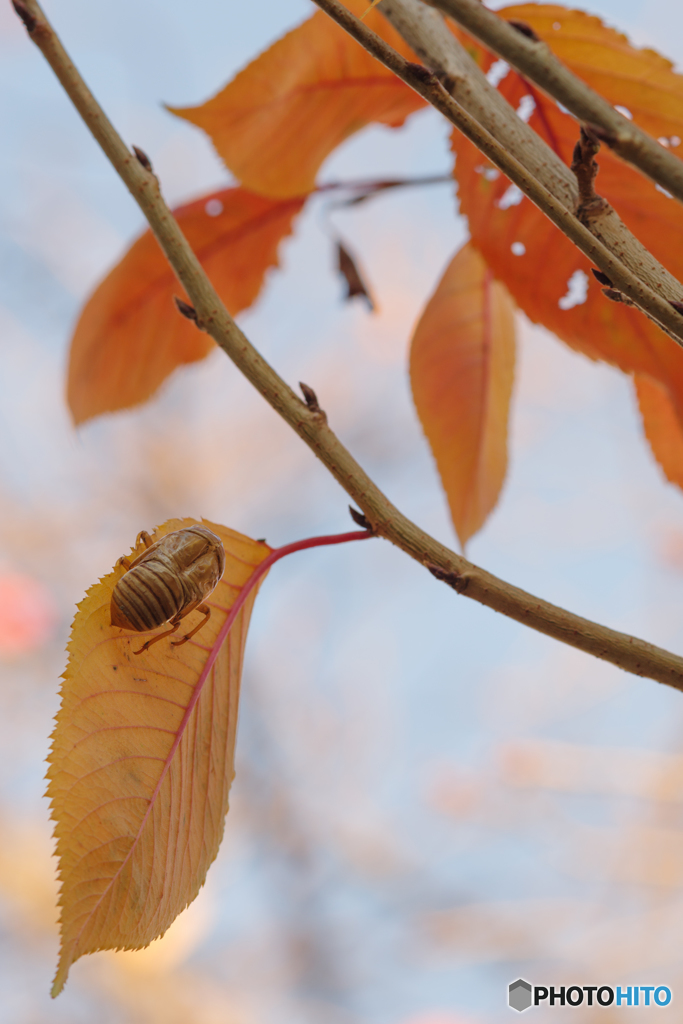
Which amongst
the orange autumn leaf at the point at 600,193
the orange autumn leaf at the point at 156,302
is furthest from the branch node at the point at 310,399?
the orange autumn leaf at the point at 156,302

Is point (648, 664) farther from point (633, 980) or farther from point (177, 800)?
point (633, 980)

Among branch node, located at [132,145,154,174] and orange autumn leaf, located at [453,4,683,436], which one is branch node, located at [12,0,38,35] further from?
orange autumn leaf, located at [453,4,683,436]

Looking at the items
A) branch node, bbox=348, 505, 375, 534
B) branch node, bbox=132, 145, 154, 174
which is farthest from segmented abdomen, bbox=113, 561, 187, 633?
branch node, bbox=132, 145, 154, 174

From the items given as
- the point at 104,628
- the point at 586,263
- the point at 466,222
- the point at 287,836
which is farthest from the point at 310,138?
the point at 287,836

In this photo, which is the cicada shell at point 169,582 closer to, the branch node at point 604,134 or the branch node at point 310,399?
the branch node at point 310,399

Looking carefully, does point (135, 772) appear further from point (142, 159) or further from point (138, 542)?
point (142, 159)

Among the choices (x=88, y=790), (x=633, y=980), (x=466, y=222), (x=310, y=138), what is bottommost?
(x=88, y=790)
